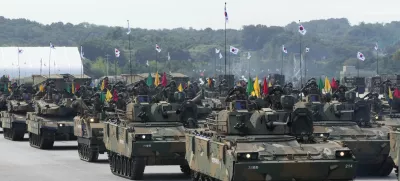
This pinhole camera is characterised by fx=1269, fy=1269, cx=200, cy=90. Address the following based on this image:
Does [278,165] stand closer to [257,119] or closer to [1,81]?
[257,119]

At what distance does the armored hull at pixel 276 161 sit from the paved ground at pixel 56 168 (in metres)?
7.09

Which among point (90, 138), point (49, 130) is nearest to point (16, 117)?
point (49, 130)

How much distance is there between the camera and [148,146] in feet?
124

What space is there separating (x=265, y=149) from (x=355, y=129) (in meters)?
9.49

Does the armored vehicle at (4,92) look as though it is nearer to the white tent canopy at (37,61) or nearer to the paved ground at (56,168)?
the paved ground at (56,168)

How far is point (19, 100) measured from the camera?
64.3 metres

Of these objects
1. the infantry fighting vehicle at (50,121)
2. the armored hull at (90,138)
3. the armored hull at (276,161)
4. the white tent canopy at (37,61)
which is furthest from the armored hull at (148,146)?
the white tent canopy at (37,61)

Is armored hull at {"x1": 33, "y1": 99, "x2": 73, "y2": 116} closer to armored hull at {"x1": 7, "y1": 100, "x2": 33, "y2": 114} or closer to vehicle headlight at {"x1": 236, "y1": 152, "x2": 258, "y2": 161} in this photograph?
armored hull at {"x1": 7, "y1": 100, "x2": 33, "y2": 114}

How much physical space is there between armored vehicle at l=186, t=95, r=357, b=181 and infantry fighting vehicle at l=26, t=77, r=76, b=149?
2055 cm

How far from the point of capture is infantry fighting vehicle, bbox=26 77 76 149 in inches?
2140

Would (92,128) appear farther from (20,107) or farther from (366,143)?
(20,107)

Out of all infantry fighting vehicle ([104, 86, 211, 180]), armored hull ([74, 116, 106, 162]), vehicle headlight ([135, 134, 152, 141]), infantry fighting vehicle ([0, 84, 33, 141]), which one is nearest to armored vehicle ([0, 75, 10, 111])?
infantry fighting vehicle ([0, 84, 33, 141])

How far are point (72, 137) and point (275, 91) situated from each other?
24.5 m

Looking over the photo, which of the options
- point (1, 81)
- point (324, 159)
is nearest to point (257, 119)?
point (324, 159)
